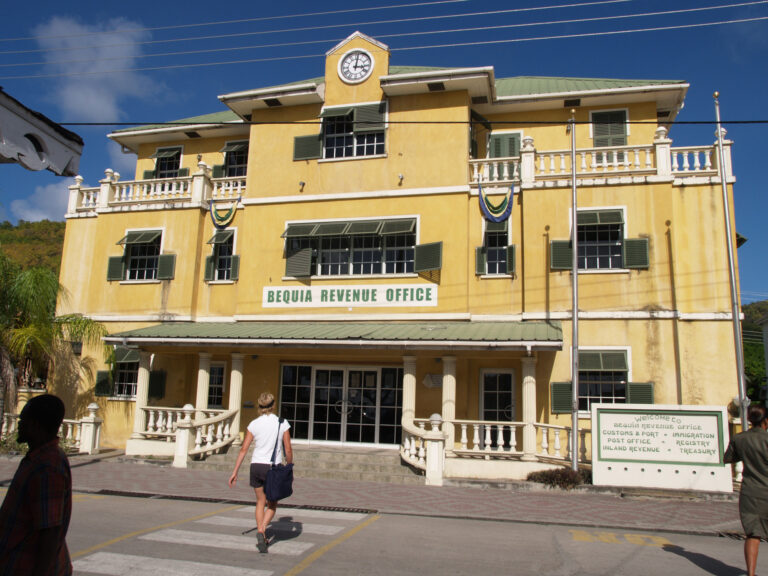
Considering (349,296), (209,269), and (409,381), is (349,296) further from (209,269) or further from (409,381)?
(209,269)

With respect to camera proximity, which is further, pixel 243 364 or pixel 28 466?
pixel 243 364

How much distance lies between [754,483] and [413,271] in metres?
11.1

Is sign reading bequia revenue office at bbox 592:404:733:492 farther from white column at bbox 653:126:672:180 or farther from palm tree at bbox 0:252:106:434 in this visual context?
palm tree at bbox 0:252:106:434

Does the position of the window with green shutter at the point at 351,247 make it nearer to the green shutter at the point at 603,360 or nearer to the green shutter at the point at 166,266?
the green shutter at the point at 166,266

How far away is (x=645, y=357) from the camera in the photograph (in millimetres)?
14703

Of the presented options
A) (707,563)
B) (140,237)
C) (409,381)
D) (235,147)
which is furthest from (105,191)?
(707,563)

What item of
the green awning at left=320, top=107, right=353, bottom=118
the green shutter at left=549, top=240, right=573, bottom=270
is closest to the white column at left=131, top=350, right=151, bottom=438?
the green awning at left=320, top=107, right=353, bottom=118

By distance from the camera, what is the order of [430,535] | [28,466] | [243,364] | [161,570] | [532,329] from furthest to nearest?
1. [243,364]
2. [532,329]
3. [430,535]
4. [161,570]
5. [28,466]

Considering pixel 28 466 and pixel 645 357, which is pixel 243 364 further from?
pixel 28 466

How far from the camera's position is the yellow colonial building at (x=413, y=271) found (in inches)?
578

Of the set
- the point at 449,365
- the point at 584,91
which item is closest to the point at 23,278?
the point at 449,365

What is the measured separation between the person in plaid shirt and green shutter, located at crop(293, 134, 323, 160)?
1497 centimetres

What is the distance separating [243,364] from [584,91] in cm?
1231

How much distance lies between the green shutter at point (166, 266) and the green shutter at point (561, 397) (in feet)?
37.5
